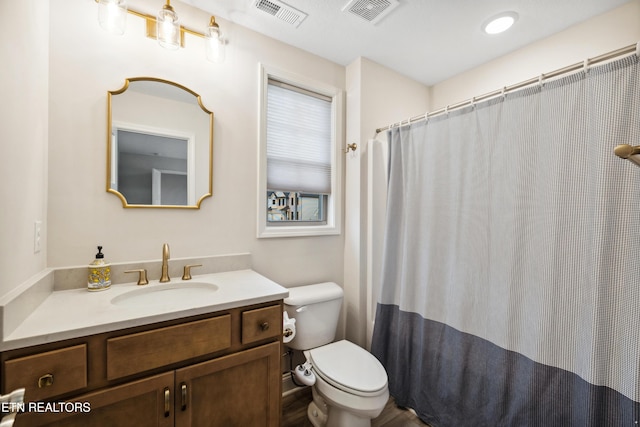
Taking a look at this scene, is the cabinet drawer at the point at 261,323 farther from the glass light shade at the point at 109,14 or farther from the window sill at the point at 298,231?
the glass light shade at the point at 109,14

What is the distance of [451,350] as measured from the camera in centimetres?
151

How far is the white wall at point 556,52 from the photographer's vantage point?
4.74 ft

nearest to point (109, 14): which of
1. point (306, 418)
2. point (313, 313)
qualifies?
point (313, 313)

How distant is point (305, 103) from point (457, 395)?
2.07 m

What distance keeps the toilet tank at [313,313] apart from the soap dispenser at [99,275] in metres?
0.89

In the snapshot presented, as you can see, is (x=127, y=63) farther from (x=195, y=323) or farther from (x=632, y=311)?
(x=632, y=311)

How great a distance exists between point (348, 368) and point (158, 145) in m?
1.57

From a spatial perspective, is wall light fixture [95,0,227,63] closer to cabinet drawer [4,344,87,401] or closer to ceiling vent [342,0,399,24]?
ceiling vent [342,0,399,24]

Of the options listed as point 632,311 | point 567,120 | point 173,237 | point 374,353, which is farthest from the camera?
point 374,353

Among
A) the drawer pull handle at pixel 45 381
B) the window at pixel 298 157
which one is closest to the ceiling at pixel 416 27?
the window at pixel 298 157

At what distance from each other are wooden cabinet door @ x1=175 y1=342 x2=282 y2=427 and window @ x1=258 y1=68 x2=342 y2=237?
0.76 metres

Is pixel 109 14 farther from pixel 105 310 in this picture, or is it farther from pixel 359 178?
pixel 359 178

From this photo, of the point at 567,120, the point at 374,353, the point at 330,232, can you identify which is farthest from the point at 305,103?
the point at 374,353

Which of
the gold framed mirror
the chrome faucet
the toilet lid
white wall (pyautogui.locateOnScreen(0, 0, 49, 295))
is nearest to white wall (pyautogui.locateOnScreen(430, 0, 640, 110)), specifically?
the gold framed mirror
